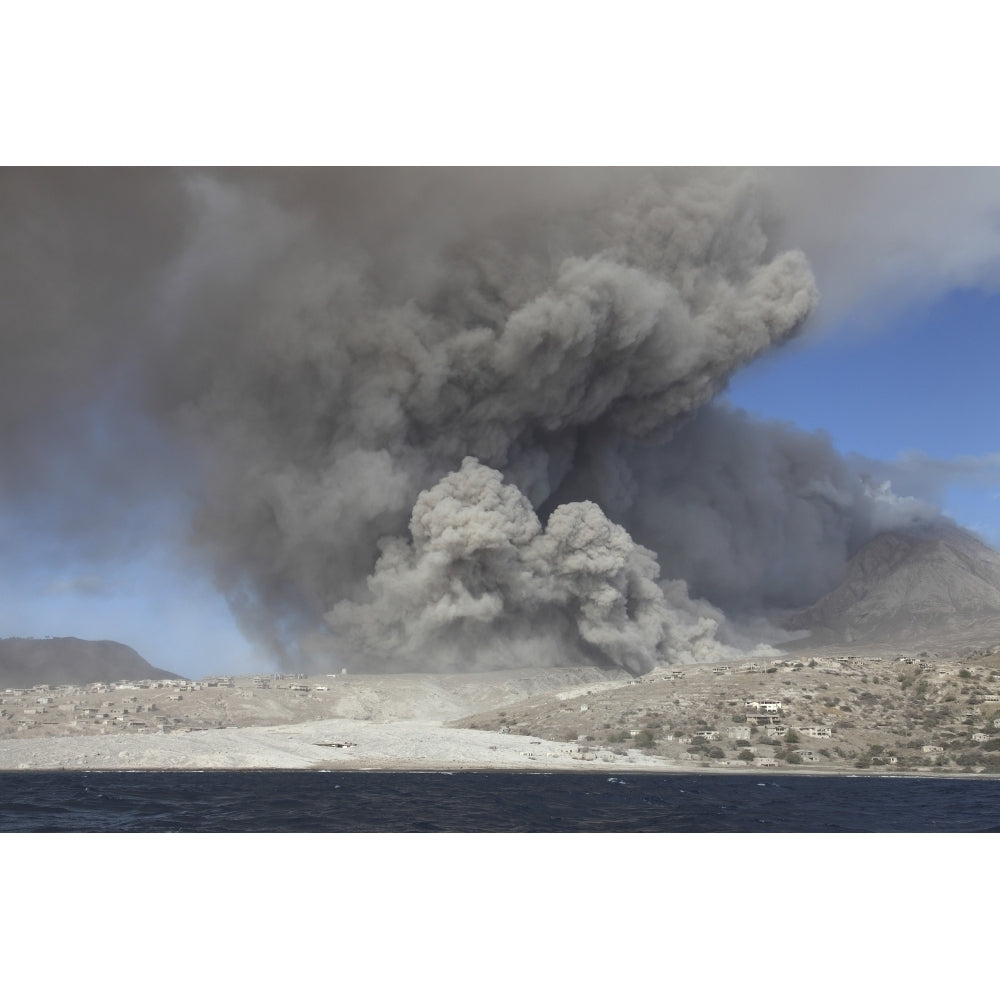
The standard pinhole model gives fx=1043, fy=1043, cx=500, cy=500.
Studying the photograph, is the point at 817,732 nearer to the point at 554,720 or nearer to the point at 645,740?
the point at 645,740

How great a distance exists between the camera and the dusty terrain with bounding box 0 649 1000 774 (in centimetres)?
6334

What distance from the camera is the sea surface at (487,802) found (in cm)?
3453

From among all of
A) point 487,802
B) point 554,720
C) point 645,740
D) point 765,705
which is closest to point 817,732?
point 765,705

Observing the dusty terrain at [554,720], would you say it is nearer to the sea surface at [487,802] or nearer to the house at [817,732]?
the house at [817,732]

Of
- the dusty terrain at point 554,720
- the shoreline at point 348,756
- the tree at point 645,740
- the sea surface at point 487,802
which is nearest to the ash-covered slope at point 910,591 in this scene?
the dusty terrain at point 554,720

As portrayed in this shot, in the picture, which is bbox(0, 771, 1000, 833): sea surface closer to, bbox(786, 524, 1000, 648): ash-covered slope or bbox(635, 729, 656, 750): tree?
bbox(635, 729, 656, 750): tree

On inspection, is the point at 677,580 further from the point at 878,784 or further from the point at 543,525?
the point at 878,784

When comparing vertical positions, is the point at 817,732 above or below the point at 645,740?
above

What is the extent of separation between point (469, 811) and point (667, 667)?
50601 mm

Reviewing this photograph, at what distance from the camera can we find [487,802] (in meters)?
41.8

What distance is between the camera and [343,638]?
9419 centimetres

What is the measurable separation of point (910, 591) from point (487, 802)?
92.4 meters

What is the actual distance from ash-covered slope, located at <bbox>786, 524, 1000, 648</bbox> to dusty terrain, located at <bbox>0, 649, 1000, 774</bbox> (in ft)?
95.5

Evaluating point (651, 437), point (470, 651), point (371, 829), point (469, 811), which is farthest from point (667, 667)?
point (371, 829)
